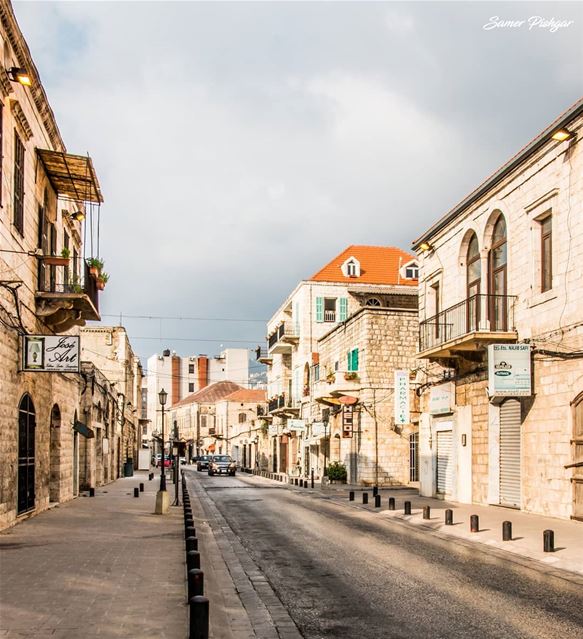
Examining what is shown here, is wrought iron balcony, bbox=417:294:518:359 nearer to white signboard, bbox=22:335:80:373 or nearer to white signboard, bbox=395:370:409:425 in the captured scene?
white signboard, bbox=395:370:409:425

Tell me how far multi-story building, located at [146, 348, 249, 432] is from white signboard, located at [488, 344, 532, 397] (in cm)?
9985

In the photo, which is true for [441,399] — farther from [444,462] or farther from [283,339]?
[283,339]

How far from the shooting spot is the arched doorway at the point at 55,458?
75.1 feet

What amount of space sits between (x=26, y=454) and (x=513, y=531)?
36.8ft

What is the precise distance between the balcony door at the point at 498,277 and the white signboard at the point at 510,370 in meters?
2.03

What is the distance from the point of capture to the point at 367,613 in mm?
8766

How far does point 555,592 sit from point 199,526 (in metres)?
10.5

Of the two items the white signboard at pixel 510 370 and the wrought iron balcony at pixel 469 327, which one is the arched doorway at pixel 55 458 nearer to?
the wrought iron balcony at pixel 469 327

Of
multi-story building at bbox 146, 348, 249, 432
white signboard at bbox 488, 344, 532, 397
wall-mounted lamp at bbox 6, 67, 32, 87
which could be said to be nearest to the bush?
white signboard at bbox 488, 344, 532, 397

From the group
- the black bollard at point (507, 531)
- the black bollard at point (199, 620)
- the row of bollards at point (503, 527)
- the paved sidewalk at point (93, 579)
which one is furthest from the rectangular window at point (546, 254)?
the black bollard at point (199, 620)

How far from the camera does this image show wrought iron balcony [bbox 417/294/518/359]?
21781 mm

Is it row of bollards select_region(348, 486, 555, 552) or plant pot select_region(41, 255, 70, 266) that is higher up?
plant pot select_region(41, 255, 70, 266)

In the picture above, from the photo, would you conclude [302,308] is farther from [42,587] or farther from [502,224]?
[42,587]

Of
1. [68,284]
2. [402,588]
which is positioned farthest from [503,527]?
[68,284]
